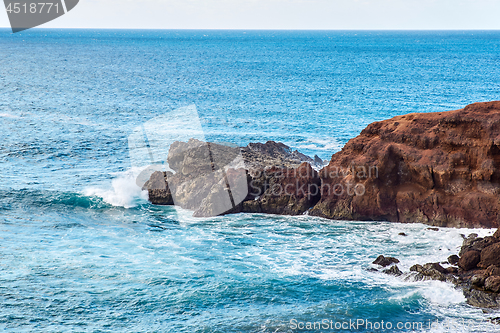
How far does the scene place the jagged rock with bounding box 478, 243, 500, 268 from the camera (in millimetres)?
18830

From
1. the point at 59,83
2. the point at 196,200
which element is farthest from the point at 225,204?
the point at 59,83

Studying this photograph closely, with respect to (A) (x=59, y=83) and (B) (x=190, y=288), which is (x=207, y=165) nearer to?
(B) (x=190, y=288)

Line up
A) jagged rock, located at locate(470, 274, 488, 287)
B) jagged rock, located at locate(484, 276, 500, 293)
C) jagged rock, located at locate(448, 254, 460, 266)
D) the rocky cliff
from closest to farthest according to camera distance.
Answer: jagged rock, located at locate(484, 276, 500, 293) → jagged rock, located at locate(470, 274, 488, 287) → jagged rock, located at locate(448, 254, 460, 266) → the rocky cliff

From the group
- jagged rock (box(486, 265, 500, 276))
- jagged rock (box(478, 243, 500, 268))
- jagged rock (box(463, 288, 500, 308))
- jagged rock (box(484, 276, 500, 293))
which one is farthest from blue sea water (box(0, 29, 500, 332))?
jagged rock (box(478, 243, 500, 268))

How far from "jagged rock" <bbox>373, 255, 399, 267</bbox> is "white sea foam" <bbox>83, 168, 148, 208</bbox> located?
15.9m

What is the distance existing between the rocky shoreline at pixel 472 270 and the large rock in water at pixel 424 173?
131 inches

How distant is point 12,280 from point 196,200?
11.1 metres

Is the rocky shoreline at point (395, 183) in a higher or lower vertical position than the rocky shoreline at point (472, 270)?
higher

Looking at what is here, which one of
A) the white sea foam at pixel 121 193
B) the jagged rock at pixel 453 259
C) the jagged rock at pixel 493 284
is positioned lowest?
the jagged rock at pixel 453 259

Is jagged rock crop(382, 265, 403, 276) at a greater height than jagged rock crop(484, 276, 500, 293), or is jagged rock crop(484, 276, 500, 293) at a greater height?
jagged rock crop(484, 276, 500, 293)

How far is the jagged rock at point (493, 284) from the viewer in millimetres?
17391

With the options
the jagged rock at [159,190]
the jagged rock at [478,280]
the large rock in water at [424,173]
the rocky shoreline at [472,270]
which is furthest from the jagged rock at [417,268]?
the jagged rock at [159,190]

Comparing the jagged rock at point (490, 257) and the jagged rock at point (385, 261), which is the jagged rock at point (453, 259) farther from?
the jagged rock at point (385, 261)

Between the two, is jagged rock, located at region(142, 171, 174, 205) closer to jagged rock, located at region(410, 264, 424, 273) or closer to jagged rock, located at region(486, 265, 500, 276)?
jagged rock, located at region(410, 264, 424, 273)
